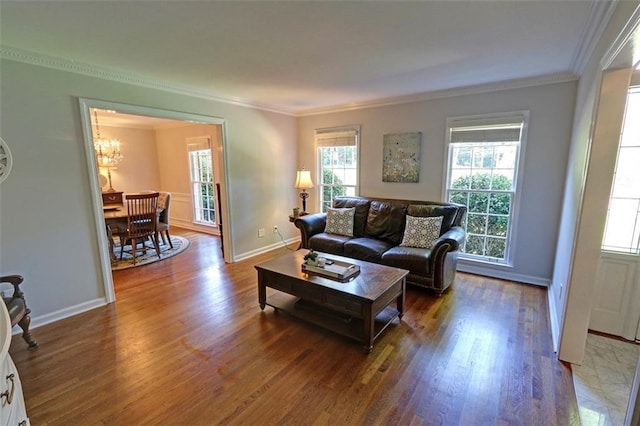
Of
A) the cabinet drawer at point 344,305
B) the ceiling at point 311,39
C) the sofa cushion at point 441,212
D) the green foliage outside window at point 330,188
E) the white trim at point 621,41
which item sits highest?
the ceiling at point 311,39

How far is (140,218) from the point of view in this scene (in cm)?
451

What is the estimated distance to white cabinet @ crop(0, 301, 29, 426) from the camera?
0.87 meters

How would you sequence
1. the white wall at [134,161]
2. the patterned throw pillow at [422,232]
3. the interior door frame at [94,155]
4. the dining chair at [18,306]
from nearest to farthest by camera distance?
the dining chair at [18,306], the interior door frame at [94,155], the patterned throw pillow at [422,232], the white wall at [134,161]

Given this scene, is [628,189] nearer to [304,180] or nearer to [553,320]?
[553,320]

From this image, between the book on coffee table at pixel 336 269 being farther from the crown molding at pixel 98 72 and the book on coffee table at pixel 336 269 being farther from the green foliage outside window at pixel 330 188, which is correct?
the crown molding at pixel 98 72

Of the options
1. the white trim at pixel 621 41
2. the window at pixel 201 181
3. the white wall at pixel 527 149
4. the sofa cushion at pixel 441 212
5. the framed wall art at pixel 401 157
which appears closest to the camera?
the white trim at pixel 621 41

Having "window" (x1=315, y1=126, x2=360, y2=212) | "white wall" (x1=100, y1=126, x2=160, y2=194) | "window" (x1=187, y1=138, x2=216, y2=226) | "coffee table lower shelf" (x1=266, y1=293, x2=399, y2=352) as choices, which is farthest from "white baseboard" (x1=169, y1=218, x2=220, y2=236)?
"coffee table lower shelf" (x1=266, y1=293, x2=399, y2=352)

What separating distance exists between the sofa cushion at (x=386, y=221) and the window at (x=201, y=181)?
12.1 feet

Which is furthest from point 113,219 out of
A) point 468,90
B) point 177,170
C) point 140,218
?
point 468,90

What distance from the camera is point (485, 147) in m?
3.80

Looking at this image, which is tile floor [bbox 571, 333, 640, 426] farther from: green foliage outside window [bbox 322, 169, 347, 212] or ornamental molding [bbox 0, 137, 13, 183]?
ornamental molding [bbox 0, 137, 13, 183]

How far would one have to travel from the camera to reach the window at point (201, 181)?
20.9 feet

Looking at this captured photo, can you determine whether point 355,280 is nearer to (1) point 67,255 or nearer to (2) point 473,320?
(2) point 473,320

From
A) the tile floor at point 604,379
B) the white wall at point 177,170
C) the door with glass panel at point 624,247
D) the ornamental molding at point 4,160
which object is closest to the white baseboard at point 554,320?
the tile floor at point 604,379
